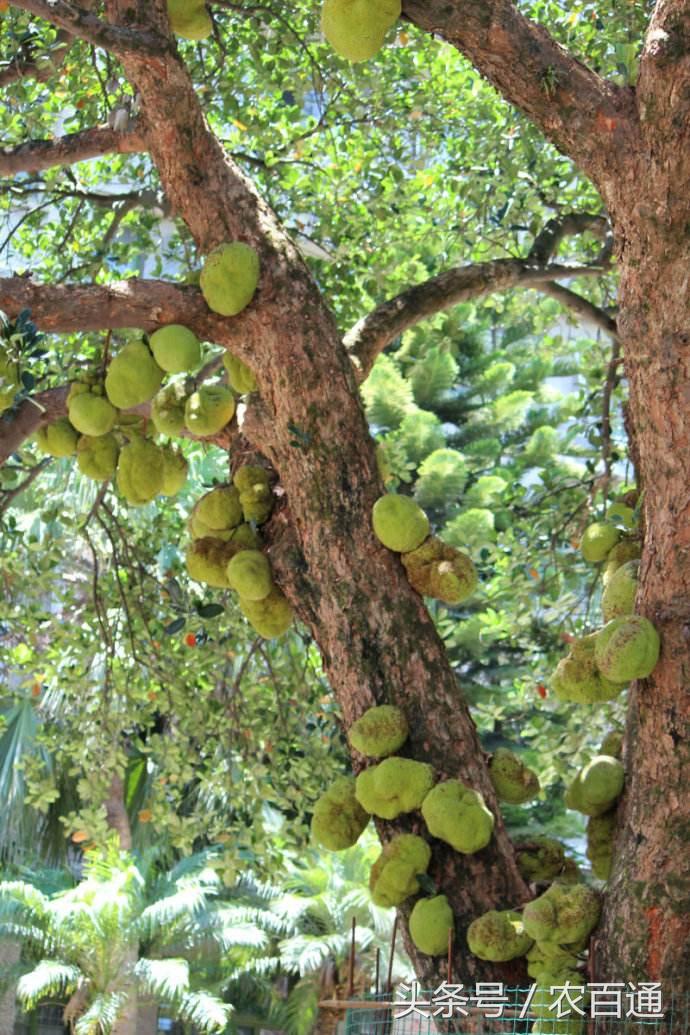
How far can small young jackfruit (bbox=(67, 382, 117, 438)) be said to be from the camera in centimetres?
352

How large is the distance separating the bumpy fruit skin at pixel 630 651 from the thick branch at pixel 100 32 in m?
2.00

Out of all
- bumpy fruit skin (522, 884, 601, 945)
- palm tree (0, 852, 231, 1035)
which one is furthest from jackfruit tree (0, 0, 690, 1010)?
palm tree (0, 852, 231, 1035)

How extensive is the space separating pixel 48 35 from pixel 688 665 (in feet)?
15.0

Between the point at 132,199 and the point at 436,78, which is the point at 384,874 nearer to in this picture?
the point at 132,199

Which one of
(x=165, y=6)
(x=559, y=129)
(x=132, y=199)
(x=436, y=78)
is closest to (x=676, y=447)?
(x=559, y=129)

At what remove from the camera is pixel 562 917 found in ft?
8.89

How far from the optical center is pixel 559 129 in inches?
117

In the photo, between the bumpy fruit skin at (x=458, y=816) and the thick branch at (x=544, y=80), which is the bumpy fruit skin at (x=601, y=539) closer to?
the bumpy fruit skin at (x=458, y=816)

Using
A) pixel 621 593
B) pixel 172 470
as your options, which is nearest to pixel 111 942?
pixel 172 470

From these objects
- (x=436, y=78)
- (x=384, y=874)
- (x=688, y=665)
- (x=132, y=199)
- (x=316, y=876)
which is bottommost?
(x=384, y=874)

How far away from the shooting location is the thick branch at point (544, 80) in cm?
292

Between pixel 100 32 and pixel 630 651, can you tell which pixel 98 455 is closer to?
pixel 100 32

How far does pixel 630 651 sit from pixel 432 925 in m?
0.77

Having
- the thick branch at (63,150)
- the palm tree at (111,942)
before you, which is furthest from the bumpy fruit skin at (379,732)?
the palm tree at (111,942)
